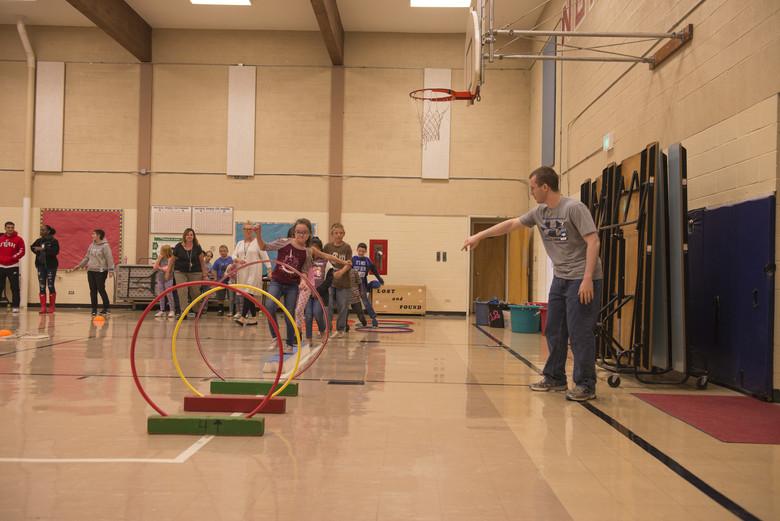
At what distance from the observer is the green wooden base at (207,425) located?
12.4 feet

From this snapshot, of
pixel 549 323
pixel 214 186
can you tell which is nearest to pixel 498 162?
pixel 214 186

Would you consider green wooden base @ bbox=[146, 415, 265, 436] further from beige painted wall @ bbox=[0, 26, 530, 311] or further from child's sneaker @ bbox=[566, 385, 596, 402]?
beige painted wall @ bbox=[0, 26, 530, 311]

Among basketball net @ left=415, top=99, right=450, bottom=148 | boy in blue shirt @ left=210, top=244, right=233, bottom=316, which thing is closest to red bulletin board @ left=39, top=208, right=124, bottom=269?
boy in blue shirt @ left=210, top=244, right=233, bottom=316

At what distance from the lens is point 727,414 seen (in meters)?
4.70

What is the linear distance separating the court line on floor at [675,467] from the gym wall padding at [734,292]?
151 centimetres

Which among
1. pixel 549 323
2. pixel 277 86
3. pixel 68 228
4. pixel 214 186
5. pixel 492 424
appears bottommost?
pixel 492 424

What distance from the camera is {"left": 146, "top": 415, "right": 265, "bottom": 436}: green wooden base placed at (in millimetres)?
3791

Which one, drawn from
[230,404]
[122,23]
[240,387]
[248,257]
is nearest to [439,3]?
[122,23]

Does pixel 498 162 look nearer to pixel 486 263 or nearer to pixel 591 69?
pixel 486 263

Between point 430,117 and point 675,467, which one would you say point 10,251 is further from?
point 675,467

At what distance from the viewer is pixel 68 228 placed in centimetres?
1648

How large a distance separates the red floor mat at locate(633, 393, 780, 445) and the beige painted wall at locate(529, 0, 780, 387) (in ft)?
1.40

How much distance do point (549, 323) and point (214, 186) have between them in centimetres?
1273

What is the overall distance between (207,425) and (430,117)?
13.8 metres
